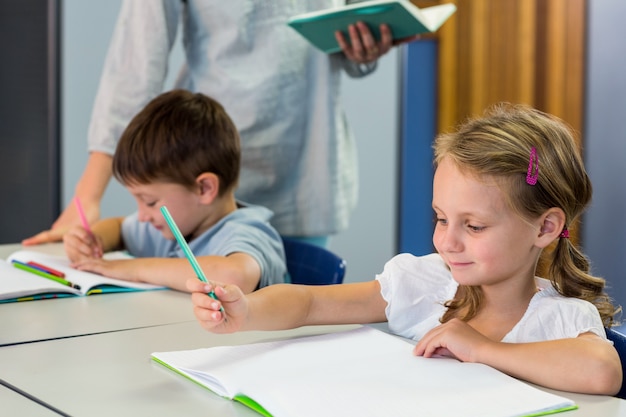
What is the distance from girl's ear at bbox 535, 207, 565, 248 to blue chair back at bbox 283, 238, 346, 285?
0.51 m

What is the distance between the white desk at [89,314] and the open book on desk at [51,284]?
18 mm

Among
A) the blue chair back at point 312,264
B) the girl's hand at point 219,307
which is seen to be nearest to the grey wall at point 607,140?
the blue chair back at point 312,264

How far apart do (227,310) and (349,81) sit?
2701mm

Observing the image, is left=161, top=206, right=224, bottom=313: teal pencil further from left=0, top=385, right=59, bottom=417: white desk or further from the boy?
the boy

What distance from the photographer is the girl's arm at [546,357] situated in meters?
0.91

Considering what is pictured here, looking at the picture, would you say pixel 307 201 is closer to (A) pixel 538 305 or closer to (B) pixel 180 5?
(B) pixel 180 5

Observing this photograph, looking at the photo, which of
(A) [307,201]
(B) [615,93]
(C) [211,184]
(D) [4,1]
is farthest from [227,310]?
(B) [615,93]

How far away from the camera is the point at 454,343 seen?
3.23 feet

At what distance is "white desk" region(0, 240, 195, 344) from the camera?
3.78 ft

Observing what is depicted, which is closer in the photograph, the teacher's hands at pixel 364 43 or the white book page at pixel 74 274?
the white book page at pixel 74 274

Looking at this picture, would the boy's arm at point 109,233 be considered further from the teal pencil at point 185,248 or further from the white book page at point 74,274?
the teal pencil at point 185,248

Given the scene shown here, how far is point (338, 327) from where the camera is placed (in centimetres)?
115

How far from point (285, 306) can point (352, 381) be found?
0.23 metres

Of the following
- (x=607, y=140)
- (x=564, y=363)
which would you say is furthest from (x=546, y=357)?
(x=607, y=140)
